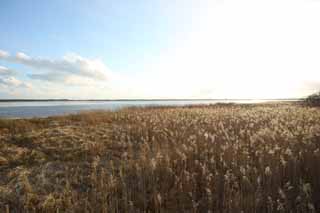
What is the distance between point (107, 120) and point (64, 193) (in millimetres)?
10234

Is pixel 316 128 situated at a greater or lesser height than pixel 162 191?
greater

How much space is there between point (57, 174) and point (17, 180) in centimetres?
82

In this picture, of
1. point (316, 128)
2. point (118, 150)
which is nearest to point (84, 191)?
point (118, 150)

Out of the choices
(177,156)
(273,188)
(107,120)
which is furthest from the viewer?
(107,120)

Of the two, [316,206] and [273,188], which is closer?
[316,206]

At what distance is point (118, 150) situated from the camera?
26.1ft

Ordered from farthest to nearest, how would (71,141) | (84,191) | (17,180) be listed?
(71,141) < (17,180) < (84,191)

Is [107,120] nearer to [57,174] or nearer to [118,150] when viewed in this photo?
[118,150]

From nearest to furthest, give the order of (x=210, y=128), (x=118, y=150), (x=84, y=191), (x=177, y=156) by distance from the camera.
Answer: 1. (x=84, y=191)
2. (x=177, y=156)
3. (x=118, y=150)
4. (x=210, y=128)

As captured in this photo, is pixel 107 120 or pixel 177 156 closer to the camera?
pixel 177 156

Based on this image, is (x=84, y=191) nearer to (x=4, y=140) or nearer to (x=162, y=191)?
(x=162, y=191)

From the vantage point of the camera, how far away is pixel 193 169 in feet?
17.8

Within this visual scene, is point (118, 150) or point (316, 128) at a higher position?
point (316, 128)

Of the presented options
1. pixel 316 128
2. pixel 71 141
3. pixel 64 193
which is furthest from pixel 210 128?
pixel 64 193
